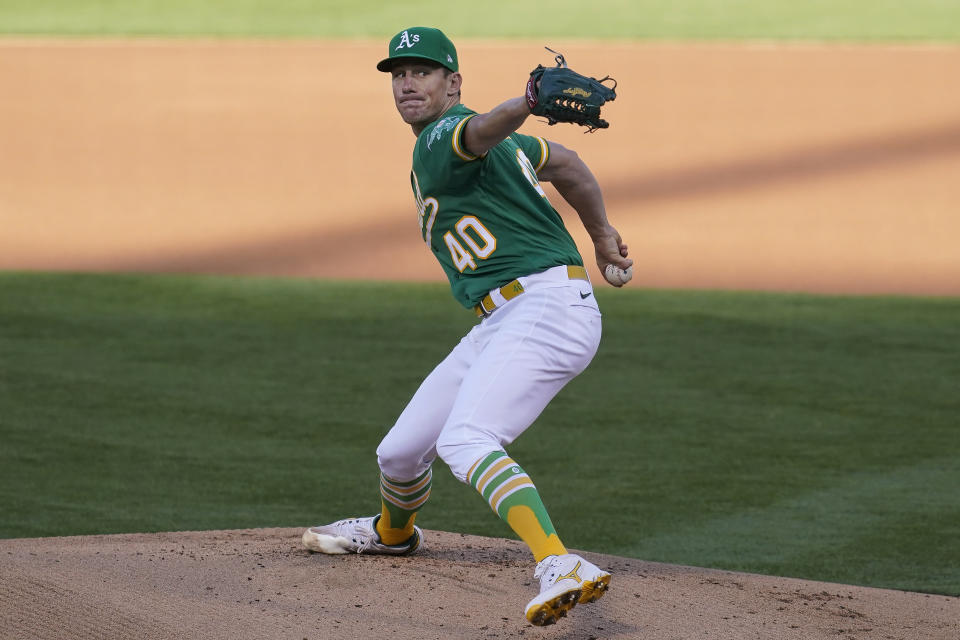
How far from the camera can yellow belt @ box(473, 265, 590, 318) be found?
4.12 m

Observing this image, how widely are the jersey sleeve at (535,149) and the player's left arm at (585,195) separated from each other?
0.07 ft

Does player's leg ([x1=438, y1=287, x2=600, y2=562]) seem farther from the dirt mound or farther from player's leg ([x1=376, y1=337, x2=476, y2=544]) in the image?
the dirt mound

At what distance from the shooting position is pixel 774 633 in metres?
3.96

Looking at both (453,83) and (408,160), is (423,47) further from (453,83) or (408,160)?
(408,160)

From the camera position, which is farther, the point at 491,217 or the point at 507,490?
the point at 491,217

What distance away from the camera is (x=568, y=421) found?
24.4 ft

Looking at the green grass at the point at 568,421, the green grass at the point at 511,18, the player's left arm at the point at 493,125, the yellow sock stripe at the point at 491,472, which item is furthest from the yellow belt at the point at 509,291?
the green grass at the point at 511,18

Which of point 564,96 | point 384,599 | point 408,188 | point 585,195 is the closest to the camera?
point 564,96

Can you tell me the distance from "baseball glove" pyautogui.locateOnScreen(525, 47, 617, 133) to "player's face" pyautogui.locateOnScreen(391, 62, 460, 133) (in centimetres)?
57

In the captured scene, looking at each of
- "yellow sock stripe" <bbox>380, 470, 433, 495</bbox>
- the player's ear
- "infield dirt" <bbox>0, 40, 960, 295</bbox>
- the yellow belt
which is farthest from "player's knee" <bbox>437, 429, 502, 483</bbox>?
"infield dirt" <bbox>0, 40, 960, 295</bbox>

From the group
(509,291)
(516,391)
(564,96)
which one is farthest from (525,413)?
(564,96)

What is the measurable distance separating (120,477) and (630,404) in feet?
8.96

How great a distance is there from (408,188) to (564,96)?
10.2 meters

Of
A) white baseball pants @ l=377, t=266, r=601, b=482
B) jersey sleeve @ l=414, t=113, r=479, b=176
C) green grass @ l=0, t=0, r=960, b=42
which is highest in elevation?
green grass @ l=0, t=0, r=960, b=42
